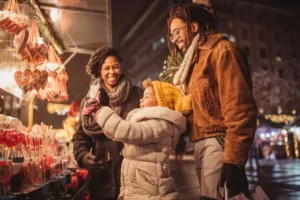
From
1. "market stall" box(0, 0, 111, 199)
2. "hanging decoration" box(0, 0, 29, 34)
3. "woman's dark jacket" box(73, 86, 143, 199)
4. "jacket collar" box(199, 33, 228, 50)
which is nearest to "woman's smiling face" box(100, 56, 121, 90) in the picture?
"woman's dark jacket" box(73, 86, 143, 199)

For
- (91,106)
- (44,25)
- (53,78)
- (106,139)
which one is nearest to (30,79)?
(53,78)

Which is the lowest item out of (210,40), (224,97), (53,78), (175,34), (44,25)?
(224,97)

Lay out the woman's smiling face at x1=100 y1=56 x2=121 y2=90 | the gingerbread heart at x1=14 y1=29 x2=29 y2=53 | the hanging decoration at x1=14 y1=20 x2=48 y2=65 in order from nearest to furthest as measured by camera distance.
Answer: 1. the woman's smiling face at x1=100 y1=56 x2=121 y2=90
2. the gingerbread heart at x1=14 y1=29 x2=29 y2=53
3. the hanging decoration at x1=14 y1=20 x2=48 y2=65

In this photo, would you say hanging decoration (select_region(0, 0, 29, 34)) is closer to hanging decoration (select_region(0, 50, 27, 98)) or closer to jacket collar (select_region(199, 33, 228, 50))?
hanging decoration (select_region(0, 50, 27, 98))

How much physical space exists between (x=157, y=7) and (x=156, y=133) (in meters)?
44.4

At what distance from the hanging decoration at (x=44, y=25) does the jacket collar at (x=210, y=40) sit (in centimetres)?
447

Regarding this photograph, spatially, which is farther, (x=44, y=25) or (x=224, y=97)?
(x=44, y=25)

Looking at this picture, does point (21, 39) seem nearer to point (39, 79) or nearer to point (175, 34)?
point (39, 79)

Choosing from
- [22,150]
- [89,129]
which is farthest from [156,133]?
[22,150]

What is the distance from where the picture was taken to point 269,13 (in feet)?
164

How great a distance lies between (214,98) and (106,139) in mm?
1636

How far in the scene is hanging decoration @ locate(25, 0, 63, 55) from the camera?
237 inches

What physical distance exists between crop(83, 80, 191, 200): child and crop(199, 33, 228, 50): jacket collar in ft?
1.74

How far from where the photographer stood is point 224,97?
7.24ft
